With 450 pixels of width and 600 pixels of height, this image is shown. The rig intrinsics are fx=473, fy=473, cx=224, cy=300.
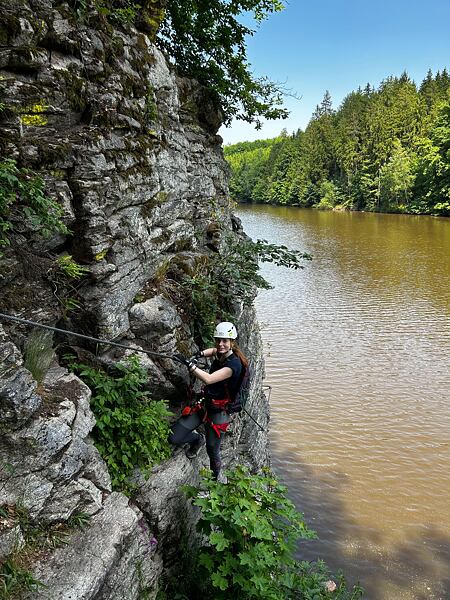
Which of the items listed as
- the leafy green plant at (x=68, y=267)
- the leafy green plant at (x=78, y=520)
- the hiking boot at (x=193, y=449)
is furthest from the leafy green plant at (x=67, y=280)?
the hiking boot at (x=193, y=449)

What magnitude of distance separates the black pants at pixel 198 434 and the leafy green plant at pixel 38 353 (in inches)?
73.4

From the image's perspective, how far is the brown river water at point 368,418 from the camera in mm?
8805

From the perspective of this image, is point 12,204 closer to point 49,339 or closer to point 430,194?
point 49,339

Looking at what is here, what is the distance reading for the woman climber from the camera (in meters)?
5.96

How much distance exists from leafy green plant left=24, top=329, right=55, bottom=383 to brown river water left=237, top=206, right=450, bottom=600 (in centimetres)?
637

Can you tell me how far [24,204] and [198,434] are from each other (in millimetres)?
3493

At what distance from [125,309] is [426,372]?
13455 millimetres

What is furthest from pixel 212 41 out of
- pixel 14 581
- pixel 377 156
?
pixel 377 156

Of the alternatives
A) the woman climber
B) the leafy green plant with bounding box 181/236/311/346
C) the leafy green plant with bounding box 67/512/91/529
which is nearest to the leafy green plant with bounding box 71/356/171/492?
Result: the woman climber

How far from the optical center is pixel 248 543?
193 inches

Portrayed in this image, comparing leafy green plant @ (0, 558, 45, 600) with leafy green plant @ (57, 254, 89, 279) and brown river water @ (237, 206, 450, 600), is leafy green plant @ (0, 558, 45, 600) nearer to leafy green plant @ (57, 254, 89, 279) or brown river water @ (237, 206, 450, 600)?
leafy green plant @ (57, 254, 89, 279)

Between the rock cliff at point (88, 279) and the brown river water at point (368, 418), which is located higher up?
the rock cliff at point (88, 279)

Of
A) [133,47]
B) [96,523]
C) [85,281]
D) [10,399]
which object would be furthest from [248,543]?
[133,47]

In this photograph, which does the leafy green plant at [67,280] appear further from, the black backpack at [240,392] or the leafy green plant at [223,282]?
the black backpack at [240,392]
